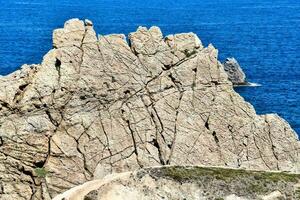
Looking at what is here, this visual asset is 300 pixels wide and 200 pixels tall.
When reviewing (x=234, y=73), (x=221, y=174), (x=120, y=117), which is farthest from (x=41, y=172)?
(x=234, y=73)

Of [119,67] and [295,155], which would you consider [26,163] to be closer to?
[119,67]

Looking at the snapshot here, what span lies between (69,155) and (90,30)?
29.9 feet

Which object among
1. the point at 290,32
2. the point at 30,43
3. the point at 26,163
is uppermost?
the point at 290,32

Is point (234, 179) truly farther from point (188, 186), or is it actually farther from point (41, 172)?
point (41, 172)

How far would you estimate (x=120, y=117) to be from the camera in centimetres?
5000

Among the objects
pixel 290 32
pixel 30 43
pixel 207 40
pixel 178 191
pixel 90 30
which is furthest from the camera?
pixel 290 32

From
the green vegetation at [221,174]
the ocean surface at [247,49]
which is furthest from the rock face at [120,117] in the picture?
the ocean surface at [247,49]

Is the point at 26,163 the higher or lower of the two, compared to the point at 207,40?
lower

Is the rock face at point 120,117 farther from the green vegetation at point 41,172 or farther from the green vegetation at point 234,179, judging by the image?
the green vegetation at point 234,179

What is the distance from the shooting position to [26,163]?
48.4 meters

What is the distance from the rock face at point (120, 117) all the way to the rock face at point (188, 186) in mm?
5171

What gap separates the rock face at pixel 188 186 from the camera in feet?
137

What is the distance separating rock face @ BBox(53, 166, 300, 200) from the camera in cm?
4166

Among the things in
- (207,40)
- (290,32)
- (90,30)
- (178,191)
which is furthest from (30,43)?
(178,191)
